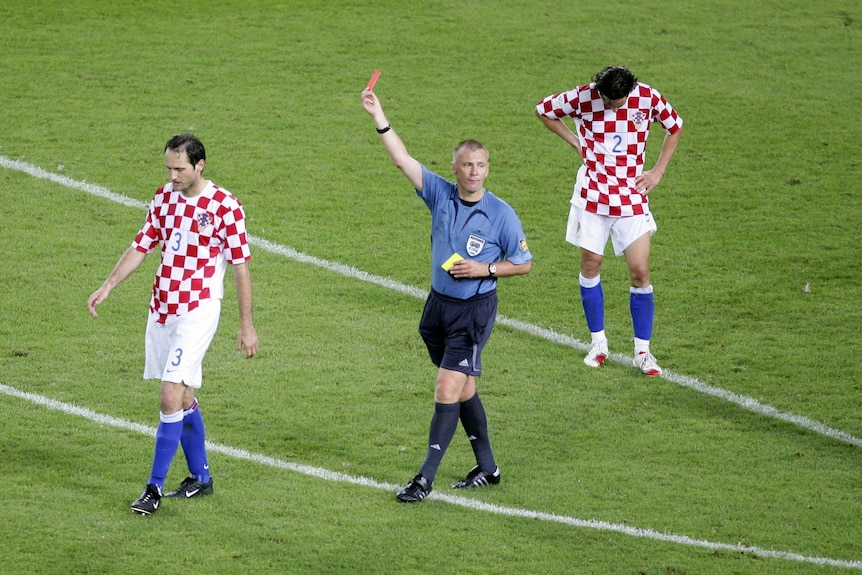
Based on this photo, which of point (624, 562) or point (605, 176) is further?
point (605, 176)

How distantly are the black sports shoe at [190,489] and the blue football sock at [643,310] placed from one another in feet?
11.4

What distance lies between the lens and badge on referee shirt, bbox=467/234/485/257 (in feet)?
22.2

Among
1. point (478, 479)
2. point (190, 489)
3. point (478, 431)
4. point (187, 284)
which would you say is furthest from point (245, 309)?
point (478, 479)

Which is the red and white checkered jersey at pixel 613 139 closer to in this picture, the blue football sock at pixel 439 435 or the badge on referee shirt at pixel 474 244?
the badge on referee shirt at pixel 474 244

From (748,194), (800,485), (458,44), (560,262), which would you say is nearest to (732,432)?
(800,485)

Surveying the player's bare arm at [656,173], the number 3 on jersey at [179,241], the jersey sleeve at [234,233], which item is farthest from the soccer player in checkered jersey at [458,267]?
the player's bare arm at [656,173]

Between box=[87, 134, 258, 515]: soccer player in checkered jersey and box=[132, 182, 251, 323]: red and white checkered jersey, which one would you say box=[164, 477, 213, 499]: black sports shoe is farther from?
box=[132, 182, 251, 323]: red and white checkered jersey

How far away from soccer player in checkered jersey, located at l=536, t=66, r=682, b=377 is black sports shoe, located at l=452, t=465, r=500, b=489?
2.12 meters

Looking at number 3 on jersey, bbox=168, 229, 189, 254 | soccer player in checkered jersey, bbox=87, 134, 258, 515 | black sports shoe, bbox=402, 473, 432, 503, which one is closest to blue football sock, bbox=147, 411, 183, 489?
soccer player in checkered jersey, bbox=87, 134, 258, 515

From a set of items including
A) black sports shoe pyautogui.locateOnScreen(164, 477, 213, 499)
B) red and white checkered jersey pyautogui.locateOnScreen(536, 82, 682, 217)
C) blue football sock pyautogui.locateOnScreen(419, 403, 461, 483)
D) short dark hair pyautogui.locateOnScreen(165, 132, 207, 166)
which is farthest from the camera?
red and white checkered jersey pyautogui.locateOnScreen(536, 82, 682, 217)

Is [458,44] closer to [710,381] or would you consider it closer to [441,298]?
→ [710,381]

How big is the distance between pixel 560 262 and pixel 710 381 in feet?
7.96

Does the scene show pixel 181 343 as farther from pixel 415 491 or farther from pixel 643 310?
pixel 643 310

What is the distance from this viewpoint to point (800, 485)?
23.7 ft
